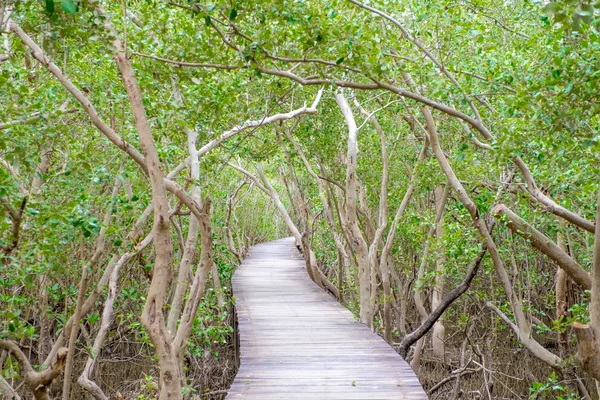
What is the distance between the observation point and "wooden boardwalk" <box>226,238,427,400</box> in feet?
16.9

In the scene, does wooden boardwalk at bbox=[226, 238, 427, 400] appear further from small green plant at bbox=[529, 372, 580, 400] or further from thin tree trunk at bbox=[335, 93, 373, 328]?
small green plant at bbox=[529, 372, 580, 400]

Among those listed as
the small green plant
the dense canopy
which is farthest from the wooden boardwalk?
the small green plant

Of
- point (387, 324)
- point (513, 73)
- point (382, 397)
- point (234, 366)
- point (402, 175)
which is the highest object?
point (513, 73)

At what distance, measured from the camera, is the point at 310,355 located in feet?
20.8

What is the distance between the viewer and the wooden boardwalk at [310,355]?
16.9 ft

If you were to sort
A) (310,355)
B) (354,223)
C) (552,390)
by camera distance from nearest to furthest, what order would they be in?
(310,355) → (354,223) → (552,390)

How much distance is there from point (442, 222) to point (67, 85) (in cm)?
617

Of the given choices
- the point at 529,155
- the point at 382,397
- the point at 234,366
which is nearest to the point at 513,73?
the point at 529,155

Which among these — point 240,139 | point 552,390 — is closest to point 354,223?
point 240,139

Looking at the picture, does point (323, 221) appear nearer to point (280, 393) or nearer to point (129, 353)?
point (129, 353)

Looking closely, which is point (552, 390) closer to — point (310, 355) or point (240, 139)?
point (310, 355)

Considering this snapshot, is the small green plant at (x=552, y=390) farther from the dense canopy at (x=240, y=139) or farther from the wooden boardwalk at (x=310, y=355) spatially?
the wooden boardwalk at (x=310, y=355)

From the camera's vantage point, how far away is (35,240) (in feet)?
13.1

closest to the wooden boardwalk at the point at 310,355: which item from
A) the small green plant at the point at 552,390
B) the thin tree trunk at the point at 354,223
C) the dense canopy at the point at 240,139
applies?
the thin tree trunk at the point at 354,223
